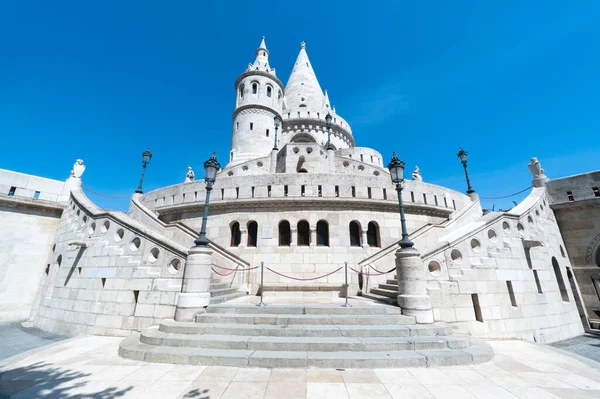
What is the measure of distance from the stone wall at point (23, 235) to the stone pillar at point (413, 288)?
1595 cm

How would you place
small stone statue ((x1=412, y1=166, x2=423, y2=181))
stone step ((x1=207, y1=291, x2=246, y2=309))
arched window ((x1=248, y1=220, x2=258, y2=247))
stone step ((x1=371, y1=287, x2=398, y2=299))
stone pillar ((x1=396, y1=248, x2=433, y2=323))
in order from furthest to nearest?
small stone statue ((x1=412, y1=166, x2=423, y2=181)) < arched window ((x1=248, y1=220, x2=258, y2=247)) < stone step ((x1=371, y1=287, x2=398, y2=299)) < stone step ((x1=207, y1=291, x2=246, y2=309)) < stone pillar ((x1=396, y1=248, x2=433, y2=323))

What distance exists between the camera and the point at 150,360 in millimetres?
5098

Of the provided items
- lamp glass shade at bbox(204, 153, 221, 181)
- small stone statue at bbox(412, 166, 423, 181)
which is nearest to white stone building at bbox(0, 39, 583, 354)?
lamp glass shade at bbox(204, 153, 221, 181)

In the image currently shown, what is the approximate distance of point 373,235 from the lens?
40.1 ft

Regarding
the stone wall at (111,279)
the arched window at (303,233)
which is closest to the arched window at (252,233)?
the arched window at (303,233)

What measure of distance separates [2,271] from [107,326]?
295 inches

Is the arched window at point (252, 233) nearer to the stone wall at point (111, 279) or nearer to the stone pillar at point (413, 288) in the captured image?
the stone wall at point (111, 279)

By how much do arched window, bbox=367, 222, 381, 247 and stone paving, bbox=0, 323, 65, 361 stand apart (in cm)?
1264

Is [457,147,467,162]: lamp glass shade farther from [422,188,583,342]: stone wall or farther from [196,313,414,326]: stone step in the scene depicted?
[196,313,414,326]: stone step

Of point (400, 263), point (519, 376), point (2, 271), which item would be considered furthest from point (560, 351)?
point (2, 271)

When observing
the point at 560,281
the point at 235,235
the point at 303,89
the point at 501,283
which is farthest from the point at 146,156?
the point at 303,89

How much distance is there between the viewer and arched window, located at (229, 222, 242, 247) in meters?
12.1

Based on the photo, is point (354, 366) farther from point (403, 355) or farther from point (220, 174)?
point (220, 174)

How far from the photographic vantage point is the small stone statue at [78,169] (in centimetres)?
1304
